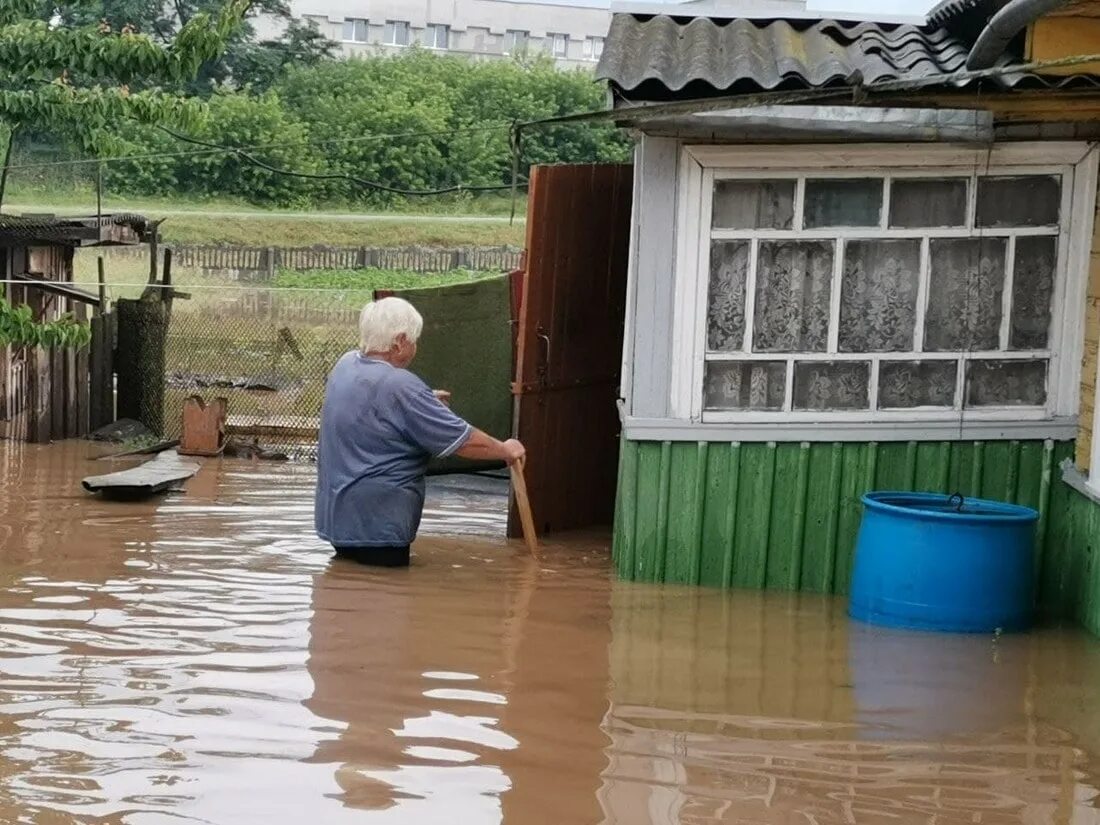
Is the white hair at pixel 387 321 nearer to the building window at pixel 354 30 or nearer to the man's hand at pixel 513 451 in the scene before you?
the man's hand at pixel 513 451

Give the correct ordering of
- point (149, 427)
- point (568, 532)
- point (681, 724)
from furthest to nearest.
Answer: point (149, 427)
point (568, 532)
point (681, 724)

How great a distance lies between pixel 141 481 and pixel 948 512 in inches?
237

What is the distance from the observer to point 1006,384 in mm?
8633

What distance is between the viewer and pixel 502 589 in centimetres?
857

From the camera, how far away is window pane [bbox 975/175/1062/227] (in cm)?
846

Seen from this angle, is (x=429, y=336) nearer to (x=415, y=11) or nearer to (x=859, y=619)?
(x=859, y=619)

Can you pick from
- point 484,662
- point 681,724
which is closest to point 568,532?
point 484,662

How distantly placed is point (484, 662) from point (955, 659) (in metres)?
2.14

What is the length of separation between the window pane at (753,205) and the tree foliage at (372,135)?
95.5 feet

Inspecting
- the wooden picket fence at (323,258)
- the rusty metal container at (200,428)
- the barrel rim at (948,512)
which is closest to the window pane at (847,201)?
the barrel rim at (948,512)

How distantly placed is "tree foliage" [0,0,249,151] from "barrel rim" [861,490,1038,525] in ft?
19.8

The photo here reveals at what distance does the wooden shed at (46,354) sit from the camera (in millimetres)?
14750

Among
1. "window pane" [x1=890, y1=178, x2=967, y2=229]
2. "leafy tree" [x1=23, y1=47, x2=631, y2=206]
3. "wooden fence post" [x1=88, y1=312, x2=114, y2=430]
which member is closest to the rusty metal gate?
"window pane" [x1=890, y1=178, x2=967, y2=229]

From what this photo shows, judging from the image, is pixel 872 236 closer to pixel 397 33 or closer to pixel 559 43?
pixel 397 33
